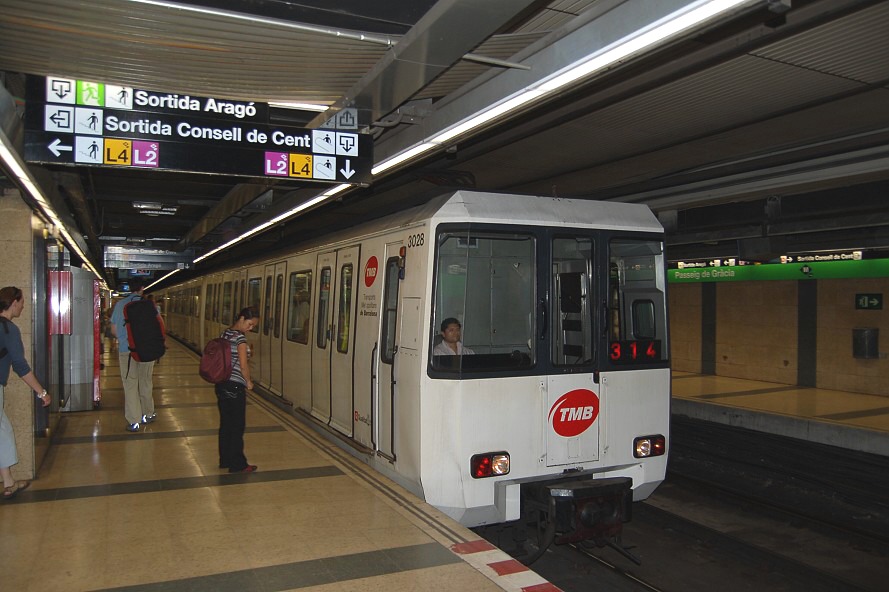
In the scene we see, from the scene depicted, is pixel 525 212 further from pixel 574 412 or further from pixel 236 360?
pixel 236 360

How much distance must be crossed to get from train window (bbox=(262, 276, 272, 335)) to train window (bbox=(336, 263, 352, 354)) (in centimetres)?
409

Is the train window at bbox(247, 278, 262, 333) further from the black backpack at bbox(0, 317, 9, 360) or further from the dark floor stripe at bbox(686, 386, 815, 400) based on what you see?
the dark floor stripe at bbox(686, 386, 815, 400)

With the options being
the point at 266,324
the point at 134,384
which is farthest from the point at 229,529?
the point at 266,324

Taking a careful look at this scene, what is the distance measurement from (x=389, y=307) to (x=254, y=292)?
23.9 ft

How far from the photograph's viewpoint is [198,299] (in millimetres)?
21125

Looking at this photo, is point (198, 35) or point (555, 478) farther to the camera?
point (555, 478)

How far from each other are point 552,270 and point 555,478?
5.51 ft

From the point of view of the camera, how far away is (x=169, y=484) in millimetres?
6695

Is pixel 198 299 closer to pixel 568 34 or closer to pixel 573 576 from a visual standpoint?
pixel 573 576

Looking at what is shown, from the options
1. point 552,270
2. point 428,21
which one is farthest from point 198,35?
point 552,270

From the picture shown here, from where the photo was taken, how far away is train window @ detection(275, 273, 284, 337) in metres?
10.8

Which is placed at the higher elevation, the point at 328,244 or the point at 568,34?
the point at 568,34

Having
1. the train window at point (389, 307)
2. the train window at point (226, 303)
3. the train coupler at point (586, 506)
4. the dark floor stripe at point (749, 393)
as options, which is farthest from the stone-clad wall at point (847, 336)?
the train window at point (226, 303)

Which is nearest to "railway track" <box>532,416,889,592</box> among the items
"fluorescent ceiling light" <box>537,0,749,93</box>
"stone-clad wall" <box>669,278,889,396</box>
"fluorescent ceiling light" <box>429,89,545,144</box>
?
"fluorescent ceiling light" <box>429,89,545,144</box>
